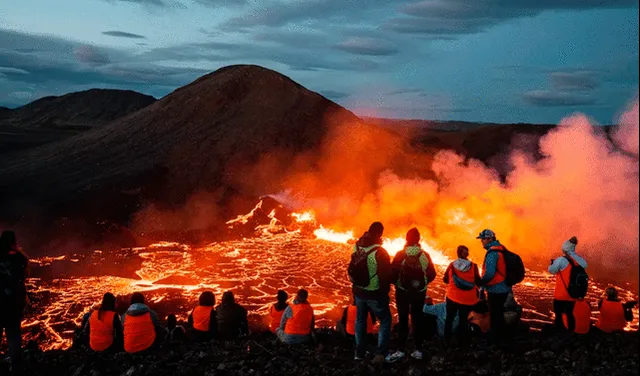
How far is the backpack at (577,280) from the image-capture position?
30.3 ft

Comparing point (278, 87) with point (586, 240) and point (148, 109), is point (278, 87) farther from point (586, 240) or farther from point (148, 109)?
point (586, 240)

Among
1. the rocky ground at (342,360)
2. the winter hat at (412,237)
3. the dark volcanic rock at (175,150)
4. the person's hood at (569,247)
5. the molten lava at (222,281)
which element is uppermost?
the dark volcanic rock at (175,150)

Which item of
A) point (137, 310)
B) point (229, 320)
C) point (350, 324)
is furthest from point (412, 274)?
point (137, 310)

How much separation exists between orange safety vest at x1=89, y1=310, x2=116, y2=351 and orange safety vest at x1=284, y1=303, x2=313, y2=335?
316 cm

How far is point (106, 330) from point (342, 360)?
427 centimetres

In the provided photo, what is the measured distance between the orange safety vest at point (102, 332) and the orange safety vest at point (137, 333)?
33 centimetres

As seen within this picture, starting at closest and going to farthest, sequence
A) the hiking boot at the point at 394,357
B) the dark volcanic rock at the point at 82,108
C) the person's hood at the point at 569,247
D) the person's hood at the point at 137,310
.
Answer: the hiking boot at the point at 394,357
the person's hood at the point at 569,247
the person's hood at the point at 137,310
the dark volcanic rock at the point at 82,108

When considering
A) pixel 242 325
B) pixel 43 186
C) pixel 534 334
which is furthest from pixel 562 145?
pixel 43 186

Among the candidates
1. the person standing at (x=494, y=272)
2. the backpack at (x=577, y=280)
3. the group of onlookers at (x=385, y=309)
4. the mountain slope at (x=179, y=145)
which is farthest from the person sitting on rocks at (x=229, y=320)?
the mountain slope at (x=179, y=145)

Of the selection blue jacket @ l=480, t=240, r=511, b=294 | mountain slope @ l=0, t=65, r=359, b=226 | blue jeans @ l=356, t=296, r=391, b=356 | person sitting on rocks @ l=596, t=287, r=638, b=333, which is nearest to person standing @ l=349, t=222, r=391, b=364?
blue jeans @ l=356, t=296, r=391, b=356

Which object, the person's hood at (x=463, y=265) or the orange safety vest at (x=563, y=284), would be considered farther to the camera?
the orange safety vest at (x=563, y=284)

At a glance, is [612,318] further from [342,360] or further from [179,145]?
[179,145]

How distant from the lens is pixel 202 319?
1065 cm

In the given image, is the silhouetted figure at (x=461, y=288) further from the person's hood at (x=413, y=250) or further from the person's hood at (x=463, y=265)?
the person's hood at (x=413, y=250)
